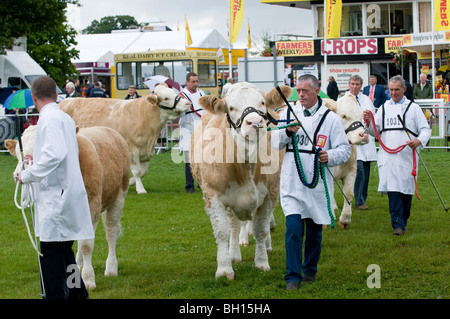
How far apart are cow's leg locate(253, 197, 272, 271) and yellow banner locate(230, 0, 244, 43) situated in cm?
1952

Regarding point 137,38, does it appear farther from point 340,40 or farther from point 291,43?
point 340,40

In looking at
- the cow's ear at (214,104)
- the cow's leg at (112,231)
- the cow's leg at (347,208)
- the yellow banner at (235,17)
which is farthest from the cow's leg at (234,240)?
the yellow banner at (235,17)

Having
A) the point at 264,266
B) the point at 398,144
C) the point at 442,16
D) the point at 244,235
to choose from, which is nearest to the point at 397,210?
the point at 398,144

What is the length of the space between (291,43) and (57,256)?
37.1 m

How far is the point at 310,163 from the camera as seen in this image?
6383 millimetres

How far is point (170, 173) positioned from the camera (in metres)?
16.5

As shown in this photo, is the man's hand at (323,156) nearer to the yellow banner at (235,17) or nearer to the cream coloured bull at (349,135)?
the cream coloured bull at (349,135)

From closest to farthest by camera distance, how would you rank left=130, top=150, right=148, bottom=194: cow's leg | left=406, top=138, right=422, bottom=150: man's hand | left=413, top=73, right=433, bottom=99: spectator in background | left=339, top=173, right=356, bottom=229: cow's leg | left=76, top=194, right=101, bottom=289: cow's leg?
left=76, top=194, right=101, bottom=289: cow's leg
left=406, top=138, right=422, bottom=150: man's hand
left=339, top=173, right=356, bottom=229: cow's leg
left=130, top=150, right=148, bottom=194: cow's leg
left=413, top=73, right=433, bottom=99: spectator in background

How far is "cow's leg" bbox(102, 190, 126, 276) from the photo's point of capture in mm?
7098

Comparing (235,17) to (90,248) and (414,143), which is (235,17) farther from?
(90,248)

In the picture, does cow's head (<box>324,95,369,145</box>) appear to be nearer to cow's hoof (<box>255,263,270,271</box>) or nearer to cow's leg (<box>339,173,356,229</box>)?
cow's leg (<box>339,173,356,229</box>)

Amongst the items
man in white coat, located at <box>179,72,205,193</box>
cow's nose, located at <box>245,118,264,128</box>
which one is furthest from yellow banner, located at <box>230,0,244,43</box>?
cow's nose, located at <box>245,118,264,128</box>

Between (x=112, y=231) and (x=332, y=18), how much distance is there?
20.7 metres

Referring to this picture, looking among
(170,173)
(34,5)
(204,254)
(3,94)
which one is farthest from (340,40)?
(204,254)
